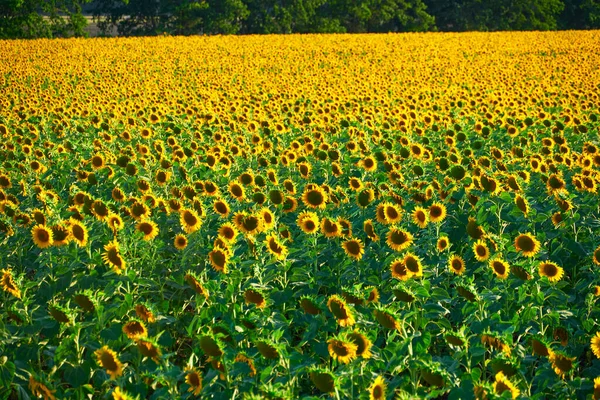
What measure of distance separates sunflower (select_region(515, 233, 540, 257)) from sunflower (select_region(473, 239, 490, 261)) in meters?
0.19

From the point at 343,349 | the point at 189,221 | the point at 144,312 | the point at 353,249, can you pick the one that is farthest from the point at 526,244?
the point at 144,312

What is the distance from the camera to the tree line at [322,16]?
43.0 m

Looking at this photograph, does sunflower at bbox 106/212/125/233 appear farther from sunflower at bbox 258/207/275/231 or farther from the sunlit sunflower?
the sunlit sunflower

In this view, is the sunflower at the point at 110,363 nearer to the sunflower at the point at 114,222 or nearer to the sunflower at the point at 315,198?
the sunflower at the point at 114,222

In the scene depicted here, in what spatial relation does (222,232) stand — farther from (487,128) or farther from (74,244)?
(487,128)

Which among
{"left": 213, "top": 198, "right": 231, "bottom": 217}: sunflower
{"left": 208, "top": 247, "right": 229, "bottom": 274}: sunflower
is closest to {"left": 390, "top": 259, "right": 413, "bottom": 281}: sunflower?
{"left": 208, "top": 247, "right": 229, "bottom": 274}: sunflower

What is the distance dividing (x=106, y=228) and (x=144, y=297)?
0.57 m

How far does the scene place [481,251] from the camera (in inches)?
155

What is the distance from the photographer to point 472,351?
294 cm

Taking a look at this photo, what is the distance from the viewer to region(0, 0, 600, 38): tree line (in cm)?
4297

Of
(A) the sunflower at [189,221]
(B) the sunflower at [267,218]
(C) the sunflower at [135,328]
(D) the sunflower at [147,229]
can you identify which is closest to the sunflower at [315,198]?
(B) the sunflower at [267,218]

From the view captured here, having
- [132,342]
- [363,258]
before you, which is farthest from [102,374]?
[363,258]

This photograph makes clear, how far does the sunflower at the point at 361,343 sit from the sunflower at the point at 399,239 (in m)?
1.35

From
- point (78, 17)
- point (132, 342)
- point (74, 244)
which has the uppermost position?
point (78, 17)
